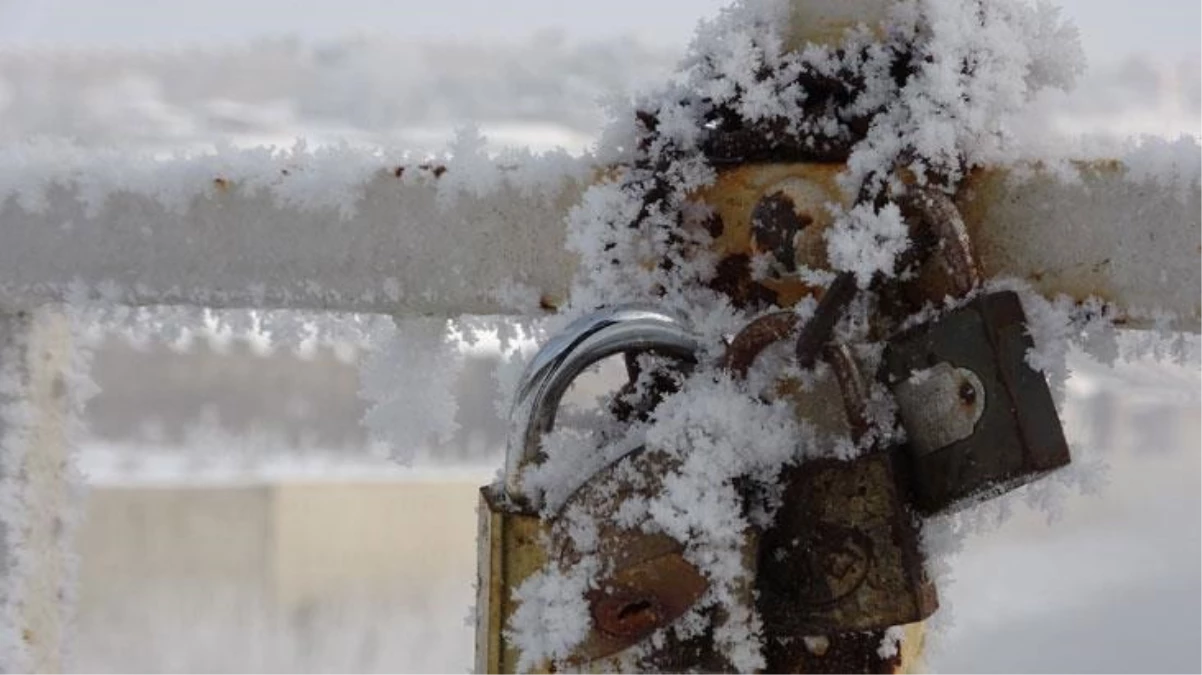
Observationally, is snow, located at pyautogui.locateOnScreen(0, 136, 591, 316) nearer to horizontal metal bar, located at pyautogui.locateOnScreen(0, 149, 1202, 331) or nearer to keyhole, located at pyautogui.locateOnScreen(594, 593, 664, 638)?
horizontal metal bar, located at pyautogui.locateOnScreen(0, 149, 1202, 331)

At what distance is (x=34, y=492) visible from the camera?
587 mm

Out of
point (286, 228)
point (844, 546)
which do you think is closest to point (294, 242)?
point (286, 228)

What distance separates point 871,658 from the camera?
0.43 metres

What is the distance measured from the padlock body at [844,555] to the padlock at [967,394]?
0.02 metres

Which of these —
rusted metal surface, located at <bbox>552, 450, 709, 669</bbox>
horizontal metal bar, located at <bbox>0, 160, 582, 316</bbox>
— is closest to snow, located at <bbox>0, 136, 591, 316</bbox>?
horizontal metal bar, located at <bbox>0, 160, 582, 316</bbox>

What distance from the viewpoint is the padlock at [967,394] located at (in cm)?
39

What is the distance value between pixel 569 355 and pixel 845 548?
4.7 inches

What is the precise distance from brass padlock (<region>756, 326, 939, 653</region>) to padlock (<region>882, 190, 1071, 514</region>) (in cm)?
1

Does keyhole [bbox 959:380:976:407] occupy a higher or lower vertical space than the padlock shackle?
lower

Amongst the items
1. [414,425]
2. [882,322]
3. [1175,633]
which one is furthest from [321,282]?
[1175,633]

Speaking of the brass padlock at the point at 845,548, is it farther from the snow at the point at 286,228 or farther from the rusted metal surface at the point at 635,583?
the snow at the point at 286,228

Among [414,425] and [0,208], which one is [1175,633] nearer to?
[414,425]

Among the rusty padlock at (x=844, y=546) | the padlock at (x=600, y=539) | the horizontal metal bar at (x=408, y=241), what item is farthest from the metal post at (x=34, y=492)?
the rusty padlock at (x=844, y=546)

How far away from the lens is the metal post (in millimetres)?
572
